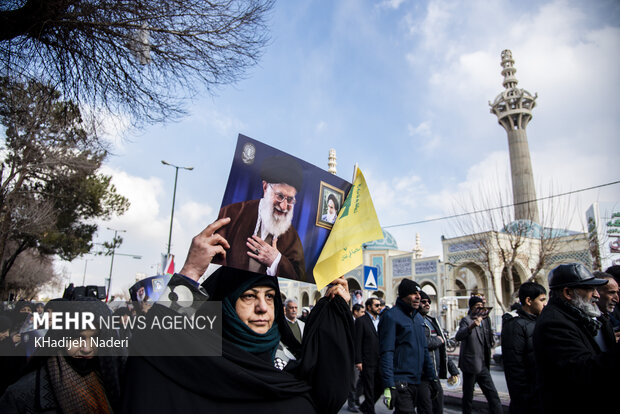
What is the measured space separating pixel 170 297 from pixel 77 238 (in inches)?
795

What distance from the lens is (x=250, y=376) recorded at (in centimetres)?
159

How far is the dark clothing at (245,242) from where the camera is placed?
73.1 inches

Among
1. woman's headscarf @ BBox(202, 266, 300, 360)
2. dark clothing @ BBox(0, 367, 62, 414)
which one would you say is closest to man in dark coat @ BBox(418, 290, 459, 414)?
woman's headscarf @ BBox(202, 266, 300, 360)

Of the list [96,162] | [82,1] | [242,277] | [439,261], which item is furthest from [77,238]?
[439,261]

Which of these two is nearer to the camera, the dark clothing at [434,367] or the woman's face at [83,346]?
the woman's face at [83,346]

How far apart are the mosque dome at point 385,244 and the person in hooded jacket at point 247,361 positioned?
37024 mm

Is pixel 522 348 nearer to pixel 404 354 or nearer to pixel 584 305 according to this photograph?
pixel 404 354

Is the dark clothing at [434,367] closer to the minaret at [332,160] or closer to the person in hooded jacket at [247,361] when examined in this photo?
the person in hooded jacket at [247,361]

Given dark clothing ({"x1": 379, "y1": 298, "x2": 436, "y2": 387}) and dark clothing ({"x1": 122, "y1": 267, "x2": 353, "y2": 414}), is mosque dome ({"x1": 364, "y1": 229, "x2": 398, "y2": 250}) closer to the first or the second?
dark clothing ({"x1": 379, "y1": 298, "x2": 436, "y2": 387})

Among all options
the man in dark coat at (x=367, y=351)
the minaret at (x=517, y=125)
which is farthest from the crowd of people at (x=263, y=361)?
the minaret at (x=517, y=125)

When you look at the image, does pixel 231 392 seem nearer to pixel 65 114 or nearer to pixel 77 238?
pixel 65 114

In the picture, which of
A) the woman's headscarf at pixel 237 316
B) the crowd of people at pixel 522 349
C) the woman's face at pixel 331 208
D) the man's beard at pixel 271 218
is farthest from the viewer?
the crowd of people at pixel 522 349

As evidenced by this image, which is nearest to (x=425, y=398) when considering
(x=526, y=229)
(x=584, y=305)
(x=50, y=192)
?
(x=584, y=305)

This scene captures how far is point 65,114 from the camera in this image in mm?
5281
